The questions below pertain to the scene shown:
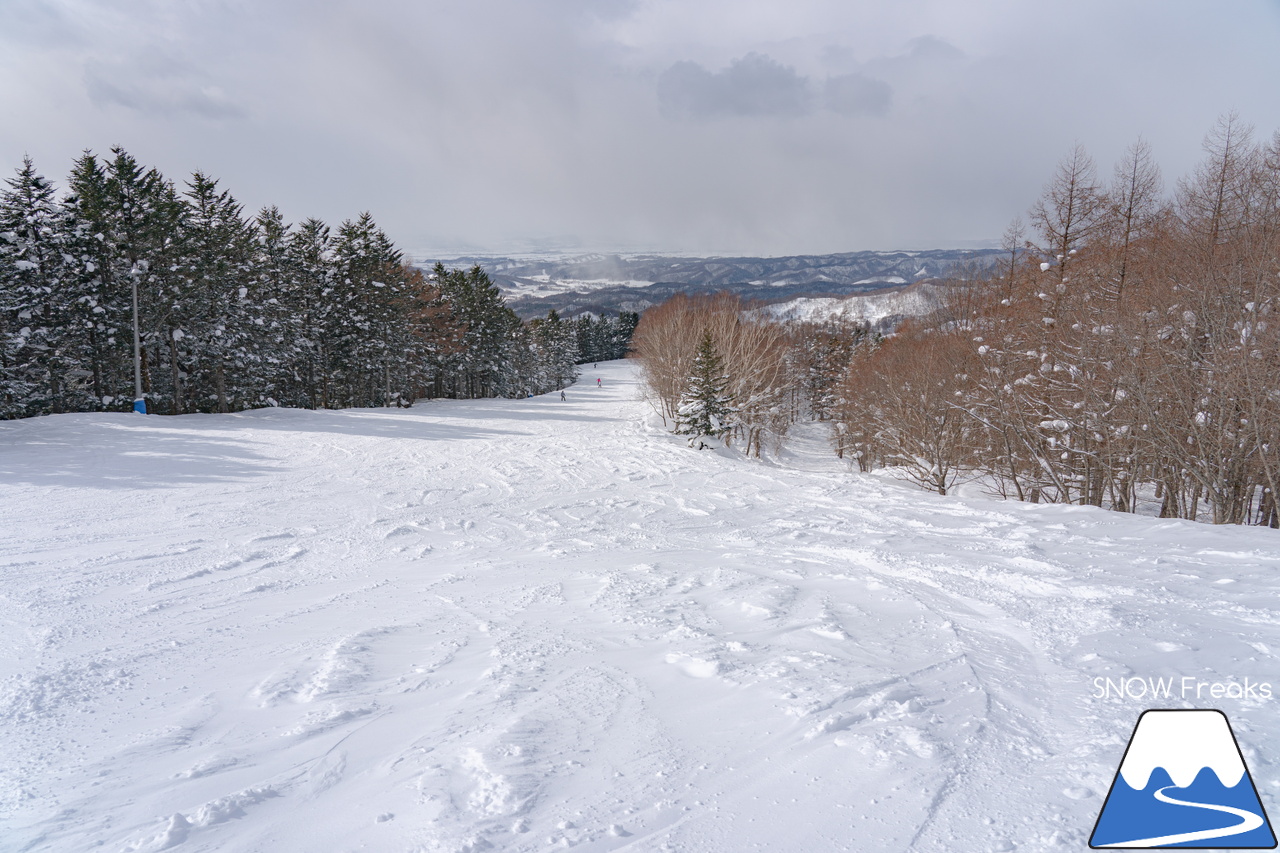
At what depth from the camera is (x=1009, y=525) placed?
27.0 ft

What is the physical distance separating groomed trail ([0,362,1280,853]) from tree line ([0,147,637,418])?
17.3 metres

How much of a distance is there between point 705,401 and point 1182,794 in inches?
823

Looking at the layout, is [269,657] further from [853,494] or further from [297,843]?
[853,494]

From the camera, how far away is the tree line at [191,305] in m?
21.6

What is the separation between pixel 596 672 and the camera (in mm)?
4199

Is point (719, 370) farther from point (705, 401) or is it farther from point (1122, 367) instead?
point (1122, 367)

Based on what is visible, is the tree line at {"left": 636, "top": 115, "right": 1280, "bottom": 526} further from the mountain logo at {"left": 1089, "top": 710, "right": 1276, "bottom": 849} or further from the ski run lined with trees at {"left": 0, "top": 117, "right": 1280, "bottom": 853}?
the mountain logo at {"left": 1089, "top": 710, "right": 1276, "bottom": 849}

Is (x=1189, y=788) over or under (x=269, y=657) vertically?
over

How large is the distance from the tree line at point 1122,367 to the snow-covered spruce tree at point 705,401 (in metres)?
0.09

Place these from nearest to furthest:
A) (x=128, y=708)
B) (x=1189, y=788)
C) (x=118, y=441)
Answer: (x=1189, y=788), (x=128, y=708), (x=118, y=441)

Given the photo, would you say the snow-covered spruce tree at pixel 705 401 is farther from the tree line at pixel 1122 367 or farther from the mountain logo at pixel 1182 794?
the mountain logo at pixel 1182 794

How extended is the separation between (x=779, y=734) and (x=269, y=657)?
12.3 ft

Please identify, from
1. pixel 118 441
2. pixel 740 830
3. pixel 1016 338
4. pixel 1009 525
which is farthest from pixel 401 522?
pixel 1016 338

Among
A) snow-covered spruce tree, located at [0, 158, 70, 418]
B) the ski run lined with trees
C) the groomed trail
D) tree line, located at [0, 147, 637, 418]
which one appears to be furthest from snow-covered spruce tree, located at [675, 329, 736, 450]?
snow-covered spruce tree, located at [0, 158, 70, 418]
